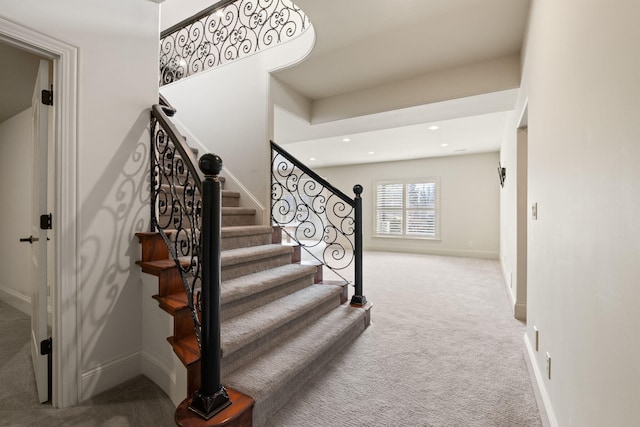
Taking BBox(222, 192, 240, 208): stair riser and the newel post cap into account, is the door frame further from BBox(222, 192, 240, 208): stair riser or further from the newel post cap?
BBox(222, 192, 240, 208): stair riser

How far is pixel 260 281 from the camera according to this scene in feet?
7.48

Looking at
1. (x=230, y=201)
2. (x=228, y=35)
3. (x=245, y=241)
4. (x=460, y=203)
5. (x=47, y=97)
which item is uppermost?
(x=228, y=35)

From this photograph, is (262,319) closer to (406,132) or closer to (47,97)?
(47,97)

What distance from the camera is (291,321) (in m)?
2.21

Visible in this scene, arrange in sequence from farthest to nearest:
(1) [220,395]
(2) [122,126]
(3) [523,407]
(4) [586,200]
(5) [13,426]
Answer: (2) [122,126] < (3) [523,407] < (5) [13,426] < (1) [220,395] < (4) [586,200]

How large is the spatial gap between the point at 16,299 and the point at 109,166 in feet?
9.04

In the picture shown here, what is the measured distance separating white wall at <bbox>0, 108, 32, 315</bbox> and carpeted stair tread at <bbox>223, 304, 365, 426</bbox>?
3.08 metres

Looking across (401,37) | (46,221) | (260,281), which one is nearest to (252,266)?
(260,281)

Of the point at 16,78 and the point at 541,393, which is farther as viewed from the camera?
the point at 16,78

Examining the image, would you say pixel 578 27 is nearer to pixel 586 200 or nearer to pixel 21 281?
pixel 586 200

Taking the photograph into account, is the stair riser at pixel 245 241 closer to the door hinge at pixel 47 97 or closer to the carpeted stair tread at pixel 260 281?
the carpeted stair tread at pixel 260 281

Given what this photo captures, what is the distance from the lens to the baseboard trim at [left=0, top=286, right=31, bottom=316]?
10.5 ft

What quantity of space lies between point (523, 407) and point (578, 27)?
1935 mm

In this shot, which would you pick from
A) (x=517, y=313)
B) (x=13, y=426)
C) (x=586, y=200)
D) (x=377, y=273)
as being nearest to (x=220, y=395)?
(x=13, y=426)
